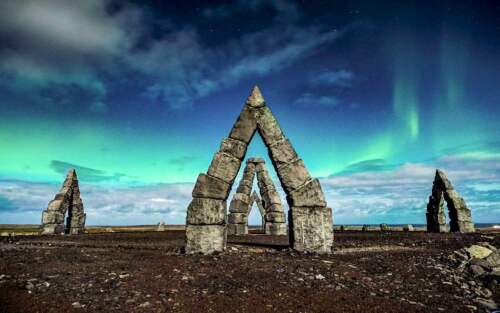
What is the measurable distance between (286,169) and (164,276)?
4.73m

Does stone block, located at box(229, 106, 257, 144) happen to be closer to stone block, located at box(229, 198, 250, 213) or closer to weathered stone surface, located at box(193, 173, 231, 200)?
weathered stone surface, located at box(193, 173, 231, 200)

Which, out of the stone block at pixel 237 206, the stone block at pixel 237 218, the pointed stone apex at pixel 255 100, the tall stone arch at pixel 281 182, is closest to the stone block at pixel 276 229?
the stone block at pixel 237 218

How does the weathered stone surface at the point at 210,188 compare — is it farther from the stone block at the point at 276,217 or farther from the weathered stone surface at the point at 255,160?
the weathered stone surface at the point at 255,160

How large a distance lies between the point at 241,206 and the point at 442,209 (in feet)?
43.0

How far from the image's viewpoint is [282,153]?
9703 millimetres

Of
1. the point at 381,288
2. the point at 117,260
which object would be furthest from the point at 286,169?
the point at 117,260

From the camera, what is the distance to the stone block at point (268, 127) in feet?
32.3

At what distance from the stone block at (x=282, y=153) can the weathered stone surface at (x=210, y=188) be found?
1603mm

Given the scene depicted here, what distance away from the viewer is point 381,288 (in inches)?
229

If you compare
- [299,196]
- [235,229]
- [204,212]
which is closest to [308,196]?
[299,196]

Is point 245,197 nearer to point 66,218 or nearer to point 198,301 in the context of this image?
point 66,218

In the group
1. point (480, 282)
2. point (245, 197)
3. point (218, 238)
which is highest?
point (245, 197)

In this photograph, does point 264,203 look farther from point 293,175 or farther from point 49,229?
A: point 49,229

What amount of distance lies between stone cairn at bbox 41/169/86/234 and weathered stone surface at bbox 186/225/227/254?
1559 cm
